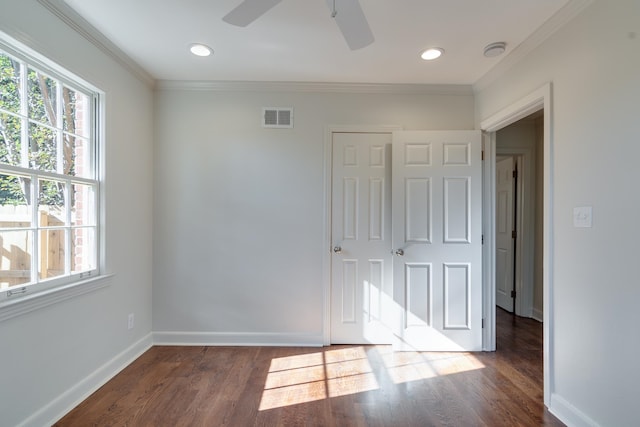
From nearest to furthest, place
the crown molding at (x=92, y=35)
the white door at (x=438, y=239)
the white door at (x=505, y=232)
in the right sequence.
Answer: the crown molding at (x=92, y=35) → the white door at (x=438, y=239) → the white door at (x=505, y=232)

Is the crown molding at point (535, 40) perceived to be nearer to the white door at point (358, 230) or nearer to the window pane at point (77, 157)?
the white door at point (358, 230)

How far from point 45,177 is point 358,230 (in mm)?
2355

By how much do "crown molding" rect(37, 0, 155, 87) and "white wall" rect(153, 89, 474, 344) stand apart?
0.41 m

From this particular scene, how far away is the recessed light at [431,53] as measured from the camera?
2.38m

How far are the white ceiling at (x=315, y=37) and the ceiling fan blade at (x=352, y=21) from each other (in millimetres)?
42

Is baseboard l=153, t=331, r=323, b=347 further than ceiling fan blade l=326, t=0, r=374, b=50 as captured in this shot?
Yes

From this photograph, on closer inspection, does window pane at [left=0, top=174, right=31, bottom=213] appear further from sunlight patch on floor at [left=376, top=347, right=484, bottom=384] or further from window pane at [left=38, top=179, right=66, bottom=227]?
sunlight patch on floor at [left=376, top=347, right=484, bottom=384]

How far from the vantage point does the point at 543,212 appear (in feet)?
8.66

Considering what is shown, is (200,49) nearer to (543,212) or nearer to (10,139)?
(10,139)

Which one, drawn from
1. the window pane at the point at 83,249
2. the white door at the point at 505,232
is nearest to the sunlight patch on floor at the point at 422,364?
the white door at the point at 505,232

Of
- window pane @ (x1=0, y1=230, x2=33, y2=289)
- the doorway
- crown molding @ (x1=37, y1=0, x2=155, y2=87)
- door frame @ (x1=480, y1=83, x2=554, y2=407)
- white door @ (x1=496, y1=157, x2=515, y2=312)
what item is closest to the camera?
window pane @ (x1=0, y1=230, x2=33, y2=289)

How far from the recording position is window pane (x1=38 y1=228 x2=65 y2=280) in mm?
1879

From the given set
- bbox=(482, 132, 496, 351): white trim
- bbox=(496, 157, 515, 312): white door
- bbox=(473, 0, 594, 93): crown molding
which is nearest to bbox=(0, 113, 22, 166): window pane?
bbox=(473, 0, 594, 93): crown molding

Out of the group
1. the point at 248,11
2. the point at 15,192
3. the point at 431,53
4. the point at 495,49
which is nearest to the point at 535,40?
the point at 495,49
